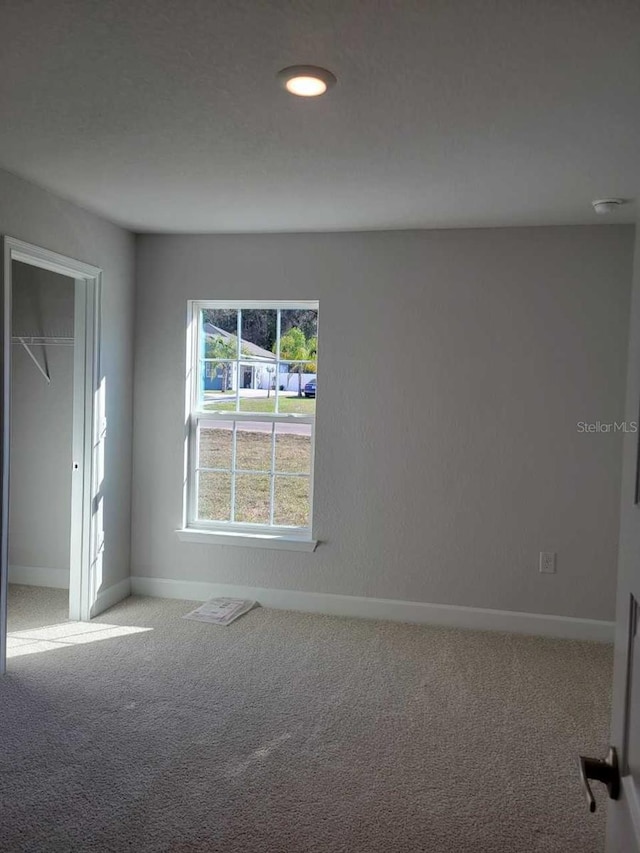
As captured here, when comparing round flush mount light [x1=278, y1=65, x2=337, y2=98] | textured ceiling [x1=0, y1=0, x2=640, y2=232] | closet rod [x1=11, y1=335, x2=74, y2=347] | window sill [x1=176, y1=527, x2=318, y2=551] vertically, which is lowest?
window sill [x1=176, y1=527, x2=318, y2=551]

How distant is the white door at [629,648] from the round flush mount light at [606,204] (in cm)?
245

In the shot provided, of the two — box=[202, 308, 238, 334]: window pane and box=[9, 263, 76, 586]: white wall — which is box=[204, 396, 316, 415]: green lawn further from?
box=[9, 263, 76, 586]: white wall

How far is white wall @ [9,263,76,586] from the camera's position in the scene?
15.0 feet

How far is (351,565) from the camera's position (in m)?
4.27

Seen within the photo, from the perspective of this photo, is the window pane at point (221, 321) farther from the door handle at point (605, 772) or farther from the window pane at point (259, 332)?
the door handle at point (605, 772)

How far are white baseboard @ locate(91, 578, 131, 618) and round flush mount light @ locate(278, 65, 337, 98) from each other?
3224 millimetres

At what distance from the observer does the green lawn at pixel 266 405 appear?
4418mm

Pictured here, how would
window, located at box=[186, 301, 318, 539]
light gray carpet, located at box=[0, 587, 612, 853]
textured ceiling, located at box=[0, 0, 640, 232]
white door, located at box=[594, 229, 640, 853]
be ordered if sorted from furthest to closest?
window, located at box=[186, 301, 318, 539] < light gray carpet, located at box=[0, 587, 612, 853] < textured ceiling, located at box=[0, 0, 640, 232] < white door, located at box=[594, 229, 640, 853]

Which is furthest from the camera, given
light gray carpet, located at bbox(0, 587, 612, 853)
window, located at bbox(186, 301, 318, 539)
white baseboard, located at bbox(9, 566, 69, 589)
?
white baseboard, located at bbox(9, 566, 69, 589)

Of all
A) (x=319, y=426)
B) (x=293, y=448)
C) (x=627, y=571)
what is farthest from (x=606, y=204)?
(x=627, y=571)

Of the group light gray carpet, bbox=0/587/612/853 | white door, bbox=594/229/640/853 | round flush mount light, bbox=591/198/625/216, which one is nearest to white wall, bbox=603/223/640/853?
white door, bbox=594/229/640/853

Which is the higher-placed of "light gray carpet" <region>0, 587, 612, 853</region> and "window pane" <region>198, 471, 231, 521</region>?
"window pane" <region>198, 471, 231, 521</region>

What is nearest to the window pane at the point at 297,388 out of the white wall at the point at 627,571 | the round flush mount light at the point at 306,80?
the round flush mount light at the point at 306,80

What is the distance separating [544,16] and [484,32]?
16cm
